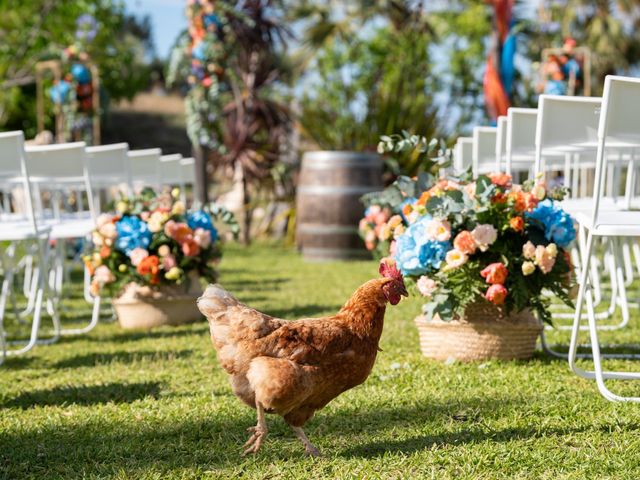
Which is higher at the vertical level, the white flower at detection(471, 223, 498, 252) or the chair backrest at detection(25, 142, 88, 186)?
the chair backrest at detection(25, 142, 88, 186)

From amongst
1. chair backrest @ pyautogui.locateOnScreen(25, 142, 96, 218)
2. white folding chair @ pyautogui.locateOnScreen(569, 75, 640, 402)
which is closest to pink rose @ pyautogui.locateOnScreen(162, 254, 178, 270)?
chair backrest @ pyautogui.locateOnScreen(25, 142, 96, 218)

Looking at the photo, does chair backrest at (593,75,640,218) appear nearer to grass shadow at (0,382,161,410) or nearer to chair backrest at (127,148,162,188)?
grass shadow at (0,382,161,410)

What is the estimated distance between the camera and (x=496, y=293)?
318cm

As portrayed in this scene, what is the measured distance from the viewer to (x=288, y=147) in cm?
1327

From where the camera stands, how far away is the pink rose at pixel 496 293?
125 inches

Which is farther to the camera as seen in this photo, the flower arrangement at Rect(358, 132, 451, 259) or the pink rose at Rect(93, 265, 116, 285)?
the pink rose at Rect(93, 265, 116, 285)

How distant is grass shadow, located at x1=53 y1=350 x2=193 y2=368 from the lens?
379 cm

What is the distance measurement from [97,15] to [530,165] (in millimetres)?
21473

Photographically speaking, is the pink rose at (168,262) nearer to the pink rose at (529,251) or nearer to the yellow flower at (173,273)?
the yellow flower at (173,273)

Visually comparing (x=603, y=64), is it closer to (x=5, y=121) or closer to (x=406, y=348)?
(x=5, y=121)

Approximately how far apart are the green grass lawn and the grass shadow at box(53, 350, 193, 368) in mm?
12

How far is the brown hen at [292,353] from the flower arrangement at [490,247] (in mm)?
957

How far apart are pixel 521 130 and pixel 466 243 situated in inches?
30.9

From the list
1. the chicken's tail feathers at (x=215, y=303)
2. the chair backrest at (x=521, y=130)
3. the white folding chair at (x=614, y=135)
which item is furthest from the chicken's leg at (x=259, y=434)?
the chair backrest at (x=521, y=130)
